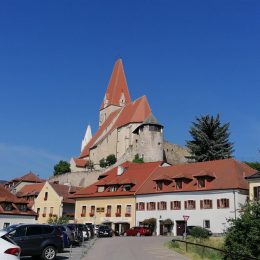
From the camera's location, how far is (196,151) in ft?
257

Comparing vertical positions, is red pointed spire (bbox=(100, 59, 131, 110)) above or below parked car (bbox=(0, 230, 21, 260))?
above

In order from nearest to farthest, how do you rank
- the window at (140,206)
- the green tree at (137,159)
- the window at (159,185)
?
1. the window at (159,185)
2. the window at (140,206)
3. the green tree at (137,159)

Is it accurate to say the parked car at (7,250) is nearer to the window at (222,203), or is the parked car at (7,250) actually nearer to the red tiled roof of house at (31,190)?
the window at (222,203)

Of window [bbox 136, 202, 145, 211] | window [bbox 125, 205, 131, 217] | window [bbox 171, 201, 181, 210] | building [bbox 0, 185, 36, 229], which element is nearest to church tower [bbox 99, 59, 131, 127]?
window [bbox 125, 205, 131, 217]

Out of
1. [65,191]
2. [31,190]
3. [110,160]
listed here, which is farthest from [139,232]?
[110,160]

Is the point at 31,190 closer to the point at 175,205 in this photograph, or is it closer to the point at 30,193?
the point at 30,193

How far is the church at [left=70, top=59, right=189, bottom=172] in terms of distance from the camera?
10119 centimetres

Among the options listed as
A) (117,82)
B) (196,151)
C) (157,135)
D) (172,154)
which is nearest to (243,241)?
(196,151)

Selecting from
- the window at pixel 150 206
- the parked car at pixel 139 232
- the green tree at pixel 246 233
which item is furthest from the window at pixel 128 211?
the green tree at pixel 246 233

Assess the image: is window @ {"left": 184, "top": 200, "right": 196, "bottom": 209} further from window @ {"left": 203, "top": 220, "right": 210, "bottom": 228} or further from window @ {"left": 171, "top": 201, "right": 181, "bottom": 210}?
window @ {"left": 203, "top": 220, "right": 210, "bottom": 228}

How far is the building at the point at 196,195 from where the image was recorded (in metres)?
52.9

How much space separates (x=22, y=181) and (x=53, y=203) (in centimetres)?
3190

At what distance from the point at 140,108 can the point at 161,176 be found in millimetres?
54409

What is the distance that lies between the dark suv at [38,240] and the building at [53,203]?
53.4 metres
